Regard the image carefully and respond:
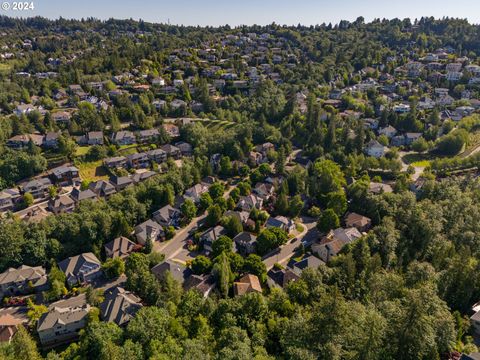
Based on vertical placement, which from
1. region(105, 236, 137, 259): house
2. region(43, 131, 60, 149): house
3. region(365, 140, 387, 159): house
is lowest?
region(105, 236, 137, 259): house

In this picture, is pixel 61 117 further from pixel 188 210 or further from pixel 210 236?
pixel 210 236

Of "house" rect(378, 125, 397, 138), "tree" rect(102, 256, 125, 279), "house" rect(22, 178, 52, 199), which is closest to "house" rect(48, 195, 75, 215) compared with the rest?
"house" rect(22, 178, 52, 199)

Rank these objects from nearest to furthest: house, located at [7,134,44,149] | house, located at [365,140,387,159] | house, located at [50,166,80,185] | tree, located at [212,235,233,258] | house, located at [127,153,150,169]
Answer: tree, located at [212,235,233,258]
house, located at [50,166,80,185]
house, located at [127,153,150,169]
house, located at [7,134,44,149]
house, located at [365,140,387,159]

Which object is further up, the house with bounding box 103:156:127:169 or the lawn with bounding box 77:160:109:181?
the house with bounding box 103:156:127:169

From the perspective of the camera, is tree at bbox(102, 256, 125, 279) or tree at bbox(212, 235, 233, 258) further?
tree at bbox(212, 235, 233, 258)

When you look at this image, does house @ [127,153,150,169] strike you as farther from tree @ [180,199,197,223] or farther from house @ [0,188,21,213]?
tree @ [180,199,197,223]

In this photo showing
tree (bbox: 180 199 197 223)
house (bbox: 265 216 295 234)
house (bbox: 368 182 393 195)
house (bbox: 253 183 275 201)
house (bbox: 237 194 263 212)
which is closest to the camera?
house (bbox: 265 216 295 234)

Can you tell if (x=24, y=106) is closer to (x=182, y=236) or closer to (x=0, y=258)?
(x=0, y=258)
